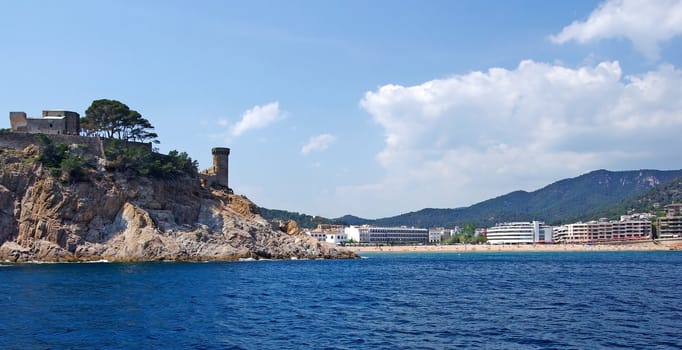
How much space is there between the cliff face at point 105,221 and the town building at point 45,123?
19.7 feet

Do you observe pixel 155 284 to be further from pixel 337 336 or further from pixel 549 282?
pixel 549 282

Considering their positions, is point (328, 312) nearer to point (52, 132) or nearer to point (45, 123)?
point (52, 132)

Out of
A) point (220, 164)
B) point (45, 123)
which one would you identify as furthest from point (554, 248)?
point (45, 123)

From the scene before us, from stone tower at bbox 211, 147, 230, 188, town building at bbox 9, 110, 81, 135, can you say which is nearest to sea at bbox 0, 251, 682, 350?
town building at bbox 9, 110, 81, 135

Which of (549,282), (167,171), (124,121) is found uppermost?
(124,121)

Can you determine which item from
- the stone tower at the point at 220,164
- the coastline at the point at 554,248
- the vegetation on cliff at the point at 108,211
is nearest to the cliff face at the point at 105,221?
the vegetation on cliff at the point at 108,211

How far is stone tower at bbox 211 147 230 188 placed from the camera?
9550cm

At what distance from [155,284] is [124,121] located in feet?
149

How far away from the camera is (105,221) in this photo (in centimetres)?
7506

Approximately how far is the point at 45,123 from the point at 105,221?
1736cm

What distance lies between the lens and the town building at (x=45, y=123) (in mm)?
81812

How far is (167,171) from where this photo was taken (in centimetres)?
8250

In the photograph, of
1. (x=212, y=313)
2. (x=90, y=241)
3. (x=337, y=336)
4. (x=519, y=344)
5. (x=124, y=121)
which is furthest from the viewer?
(x=124, y=121)

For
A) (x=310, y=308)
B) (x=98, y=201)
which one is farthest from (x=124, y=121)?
(x=310, y=308)
